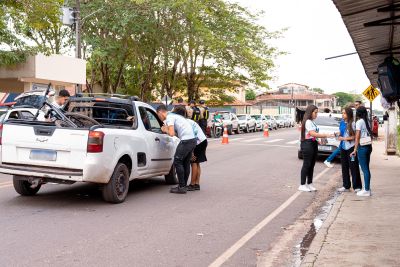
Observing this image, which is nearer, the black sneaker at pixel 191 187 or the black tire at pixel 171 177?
the black sneaker at pixel 191 187

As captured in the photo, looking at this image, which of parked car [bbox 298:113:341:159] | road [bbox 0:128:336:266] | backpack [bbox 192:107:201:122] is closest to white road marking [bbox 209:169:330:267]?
road [bbox 0:128:336:266]

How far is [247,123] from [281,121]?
58.9 feet

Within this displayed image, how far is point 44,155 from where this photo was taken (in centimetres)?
788

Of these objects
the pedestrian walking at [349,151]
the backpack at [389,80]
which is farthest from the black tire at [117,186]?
the backpack at [389,80]

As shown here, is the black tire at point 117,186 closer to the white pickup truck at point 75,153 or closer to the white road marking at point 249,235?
the white pickup truck at point 75,153

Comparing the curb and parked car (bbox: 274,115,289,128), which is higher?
parked car (bbox: 274,115,289,128)

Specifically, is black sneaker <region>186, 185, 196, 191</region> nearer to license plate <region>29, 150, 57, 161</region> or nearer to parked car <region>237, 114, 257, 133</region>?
license plate <region>29, 150, 57, 161</region>

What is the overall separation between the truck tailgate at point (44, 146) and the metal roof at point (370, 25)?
13.6 feet

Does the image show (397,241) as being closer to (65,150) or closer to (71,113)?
(65,150)

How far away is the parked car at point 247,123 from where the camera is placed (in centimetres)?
4041

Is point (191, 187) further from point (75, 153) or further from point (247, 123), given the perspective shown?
point (247, 123)

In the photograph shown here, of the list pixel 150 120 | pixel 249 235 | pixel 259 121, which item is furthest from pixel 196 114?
pixel 259 121

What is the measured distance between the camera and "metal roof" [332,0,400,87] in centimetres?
695

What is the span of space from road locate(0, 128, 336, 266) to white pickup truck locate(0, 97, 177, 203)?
41 centimetres
